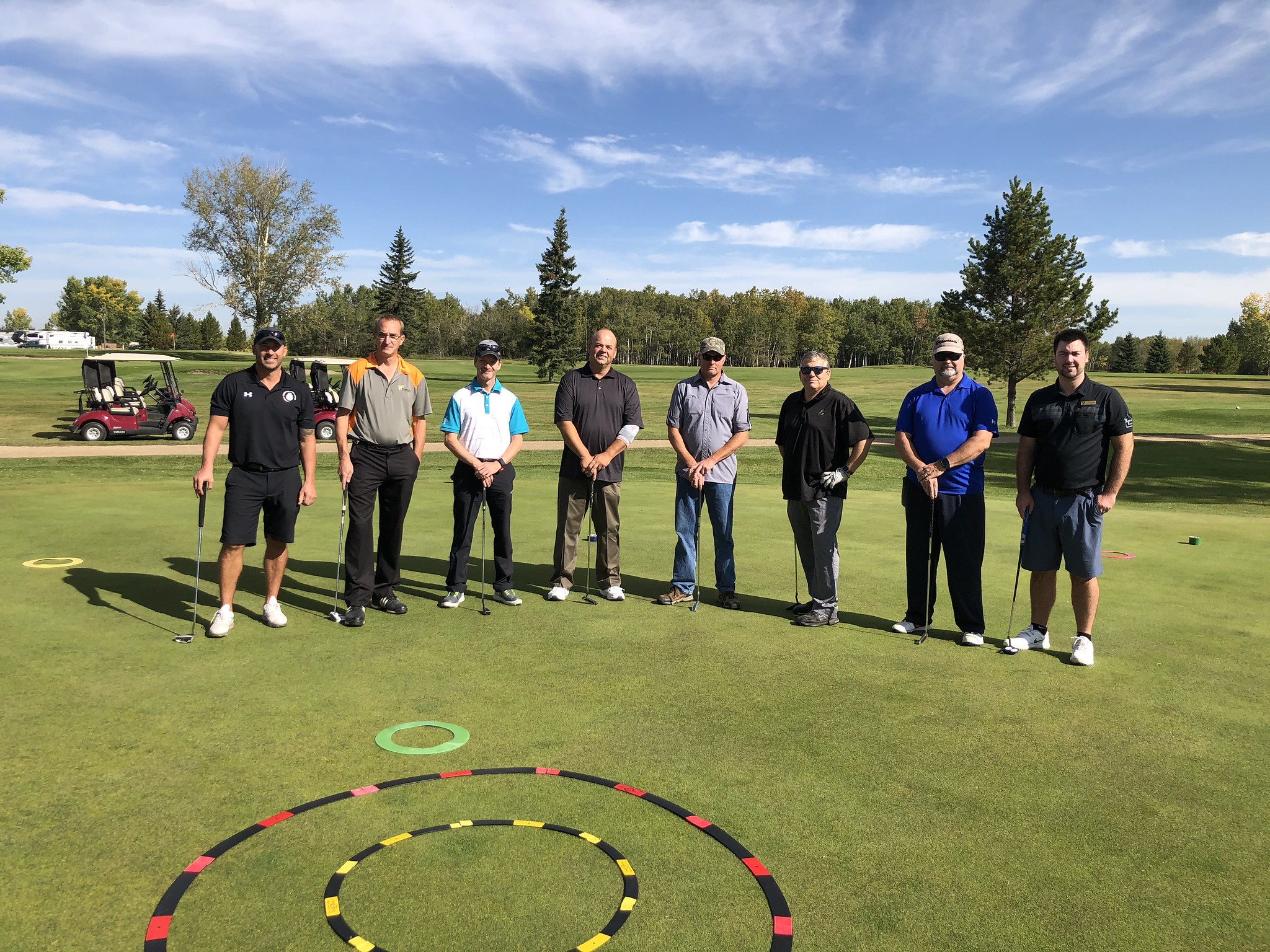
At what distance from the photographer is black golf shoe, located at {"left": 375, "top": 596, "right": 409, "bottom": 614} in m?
6.41

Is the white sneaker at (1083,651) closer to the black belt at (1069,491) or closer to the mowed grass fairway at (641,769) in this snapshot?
the mowed grass fairway at (641,769)

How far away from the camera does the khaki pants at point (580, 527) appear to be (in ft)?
23.0

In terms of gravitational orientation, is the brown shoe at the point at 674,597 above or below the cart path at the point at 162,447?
above

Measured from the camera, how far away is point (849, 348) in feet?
437

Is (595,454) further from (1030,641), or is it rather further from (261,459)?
(1030,641)

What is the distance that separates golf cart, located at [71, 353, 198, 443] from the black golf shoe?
1831 cm

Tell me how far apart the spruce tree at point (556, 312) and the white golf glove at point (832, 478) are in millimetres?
Result: 57342

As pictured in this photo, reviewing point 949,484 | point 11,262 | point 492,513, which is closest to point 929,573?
point 949,484

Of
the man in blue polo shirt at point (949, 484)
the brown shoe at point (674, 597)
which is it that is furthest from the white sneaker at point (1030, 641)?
the brown shoe at point (674, 597)

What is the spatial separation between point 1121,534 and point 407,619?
7983mm

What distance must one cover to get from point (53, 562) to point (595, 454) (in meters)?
4.54

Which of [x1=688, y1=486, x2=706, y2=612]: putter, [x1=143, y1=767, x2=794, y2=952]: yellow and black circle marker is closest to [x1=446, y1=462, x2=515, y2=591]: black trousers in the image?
[x1=688, y1=486, x2=706, y2=612]: putter

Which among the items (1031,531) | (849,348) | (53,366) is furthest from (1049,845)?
(849,348)

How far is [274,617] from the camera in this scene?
19.7 feet
